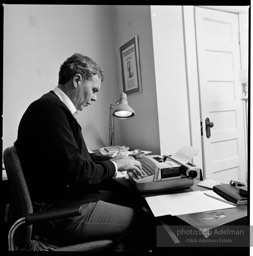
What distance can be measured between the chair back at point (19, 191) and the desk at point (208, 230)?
0.49m

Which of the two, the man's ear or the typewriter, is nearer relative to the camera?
the typewriter

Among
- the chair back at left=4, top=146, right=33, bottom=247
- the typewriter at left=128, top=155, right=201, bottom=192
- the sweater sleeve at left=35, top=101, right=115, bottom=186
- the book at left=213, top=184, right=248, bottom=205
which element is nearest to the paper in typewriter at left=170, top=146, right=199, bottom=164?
the typewriter at left=128, top=155, right=201, bottom=192

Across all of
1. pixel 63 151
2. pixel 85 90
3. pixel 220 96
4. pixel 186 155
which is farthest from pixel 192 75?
pixel 63 151

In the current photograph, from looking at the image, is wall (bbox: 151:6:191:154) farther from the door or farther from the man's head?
the man's head

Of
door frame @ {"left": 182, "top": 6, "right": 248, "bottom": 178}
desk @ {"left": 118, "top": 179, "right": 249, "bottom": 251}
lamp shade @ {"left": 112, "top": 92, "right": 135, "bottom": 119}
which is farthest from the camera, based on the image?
door frame @ {"left": 182, "top": 6, "right": 248, "bottom": 178}

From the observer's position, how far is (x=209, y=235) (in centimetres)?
67

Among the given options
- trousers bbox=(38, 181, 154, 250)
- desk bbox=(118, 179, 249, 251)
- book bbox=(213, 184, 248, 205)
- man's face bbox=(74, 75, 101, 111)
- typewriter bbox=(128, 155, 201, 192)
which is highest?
man's face bbox=(74, 75, 101, 111)

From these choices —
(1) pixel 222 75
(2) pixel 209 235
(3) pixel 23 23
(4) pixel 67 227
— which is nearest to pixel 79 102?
(4) pixel 67 227

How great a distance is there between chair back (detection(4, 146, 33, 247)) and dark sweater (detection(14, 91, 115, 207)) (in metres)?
0.05

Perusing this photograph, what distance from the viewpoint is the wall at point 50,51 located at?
1.83 m

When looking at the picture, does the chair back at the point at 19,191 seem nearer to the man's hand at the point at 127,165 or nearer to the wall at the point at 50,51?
the man's hand at the point at 127,165

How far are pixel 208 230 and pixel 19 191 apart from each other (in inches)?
26.0

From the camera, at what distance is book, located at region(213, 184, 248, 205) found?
2.68ft
